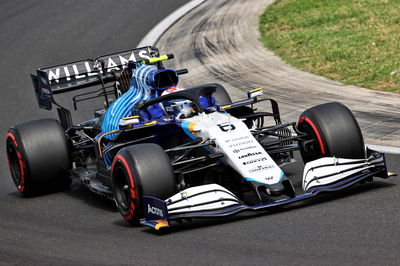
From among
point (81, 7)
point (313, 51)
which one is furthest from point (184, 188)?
point (81, 7)

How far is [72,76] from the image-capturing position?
11.5 meters

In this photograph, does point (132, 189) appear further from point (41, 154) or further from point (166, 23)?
point (166, 23)

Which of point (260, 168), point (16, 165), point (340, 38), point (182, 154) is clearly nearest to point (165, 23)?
point (340, 38)

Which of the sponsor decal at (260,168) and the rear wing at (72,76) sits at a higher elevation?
the rear wing at (72,76)

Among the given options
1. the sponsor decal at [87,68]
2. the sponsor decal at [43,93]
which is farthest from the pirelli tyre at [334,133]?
the sponsor decal at [43,93]

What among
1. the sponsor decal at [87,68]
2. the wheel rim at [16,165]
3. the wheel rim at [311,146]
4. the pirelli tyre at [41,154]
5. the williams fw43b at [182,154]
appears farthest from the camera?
the sponsor decal at [87,68]

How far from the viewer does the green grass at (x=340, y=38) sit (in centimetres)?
1528

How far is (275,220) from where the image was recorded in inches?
299

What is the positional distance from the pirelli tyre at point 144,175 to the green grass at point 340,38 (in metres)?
7.10

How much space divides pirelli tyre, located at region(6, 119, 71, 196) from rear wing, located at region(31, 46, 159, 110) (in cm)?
106

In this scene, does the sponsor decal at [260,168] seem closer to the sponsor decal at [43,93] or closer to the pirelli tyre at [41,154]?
the pirelli tyre at [41,154]

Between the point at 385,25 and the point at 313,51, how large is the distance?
2384 millimetres

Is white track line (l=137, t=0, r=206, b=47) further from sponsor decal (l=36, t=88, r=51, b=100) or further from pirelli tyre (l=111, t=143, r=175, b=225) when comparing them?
pirelli tyre (l=111, t=143, r=175, b=225)

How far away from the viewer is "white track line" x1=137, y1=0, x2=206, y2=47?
1970 cm
